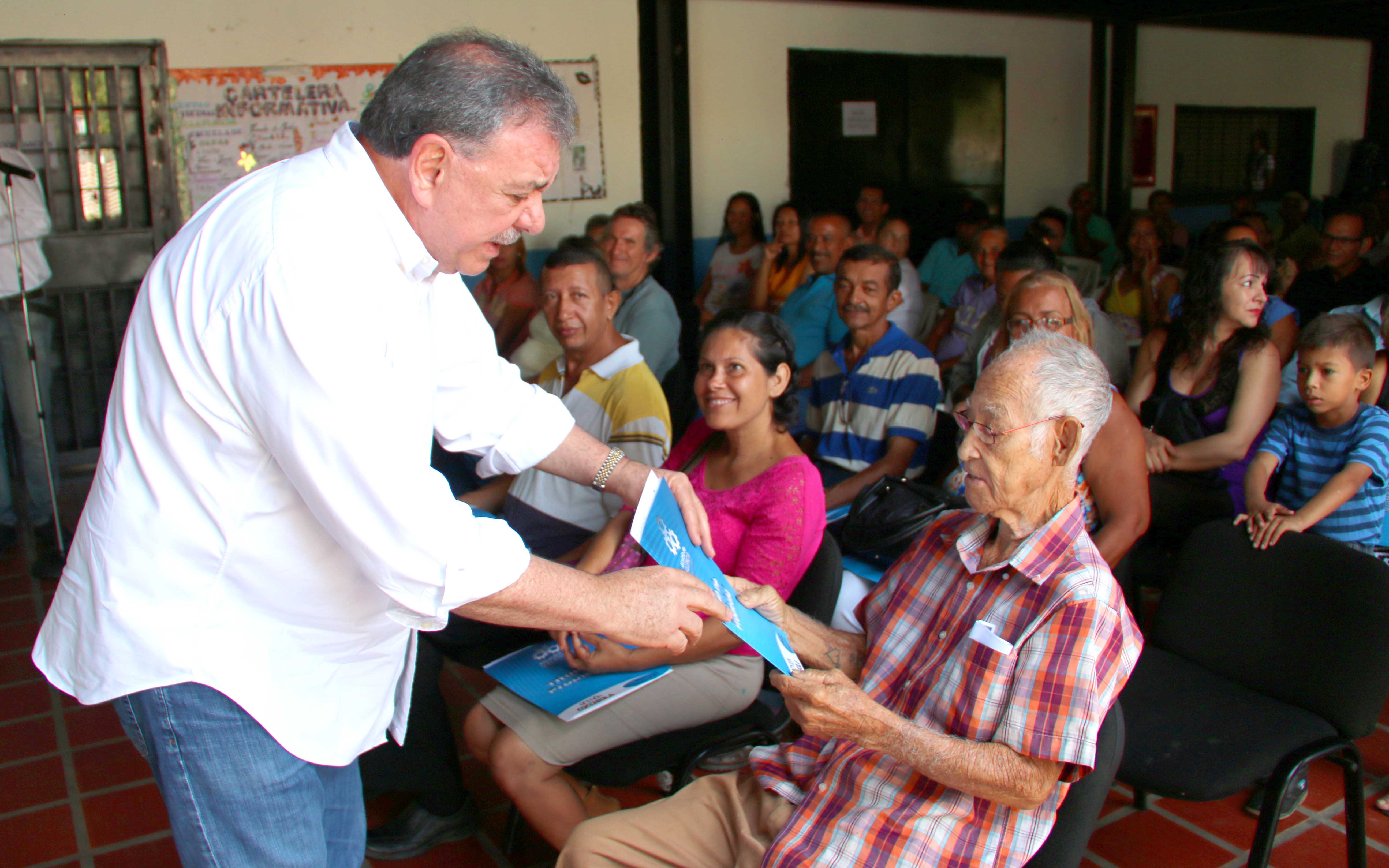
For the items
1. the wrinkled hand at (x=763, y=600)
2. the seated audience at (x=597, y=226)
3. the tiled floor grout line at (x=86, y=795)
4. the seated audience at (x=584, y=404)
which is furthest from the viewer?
the seated audience at (x=597, y=226)

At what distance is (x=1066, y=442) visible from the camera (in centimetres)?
157

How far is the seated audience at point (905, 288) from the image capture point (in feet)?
17.2

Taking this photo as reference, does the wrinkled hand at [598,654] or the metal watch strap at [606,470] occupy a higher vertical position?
the metal watch strap at [606,470]

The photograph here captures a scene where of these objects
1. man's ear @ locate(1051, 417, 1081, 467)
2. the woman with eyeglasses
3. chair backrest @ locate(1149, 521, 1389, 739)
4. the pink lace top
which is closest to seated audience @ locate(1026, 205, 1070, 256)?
the woman with eyeglasses

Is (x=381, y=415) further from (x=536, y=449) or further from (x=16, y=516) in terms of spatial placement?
(x=16, y=516)

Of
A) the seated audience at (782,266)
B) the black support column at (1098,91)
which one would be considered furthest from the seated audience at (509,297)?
the black support column at (1098,91)

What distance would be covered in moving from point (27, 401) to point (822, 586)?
13.8 feet

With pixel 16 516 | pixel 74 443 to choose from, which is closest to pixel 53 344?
pixel 74 443

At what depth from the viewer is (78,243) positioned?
18.1ft

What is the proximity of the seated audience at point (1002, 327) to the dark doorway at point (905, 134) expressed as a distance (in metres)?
3.61

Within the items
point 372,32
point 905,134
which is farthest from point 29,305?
point 905,134

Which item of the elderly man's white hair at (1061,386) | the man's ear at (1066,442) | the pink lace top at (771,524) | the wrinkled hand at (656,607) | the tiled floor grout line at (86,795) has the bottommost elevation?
the tiled floor grout line at (86,795)

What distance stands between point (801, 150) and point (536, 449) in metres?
6.31

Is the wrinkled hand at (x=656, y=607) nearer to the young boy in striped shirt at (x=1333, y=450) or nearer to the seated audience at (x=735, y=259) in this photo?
the young boy in striped shirt at (x=1333, y=450)
